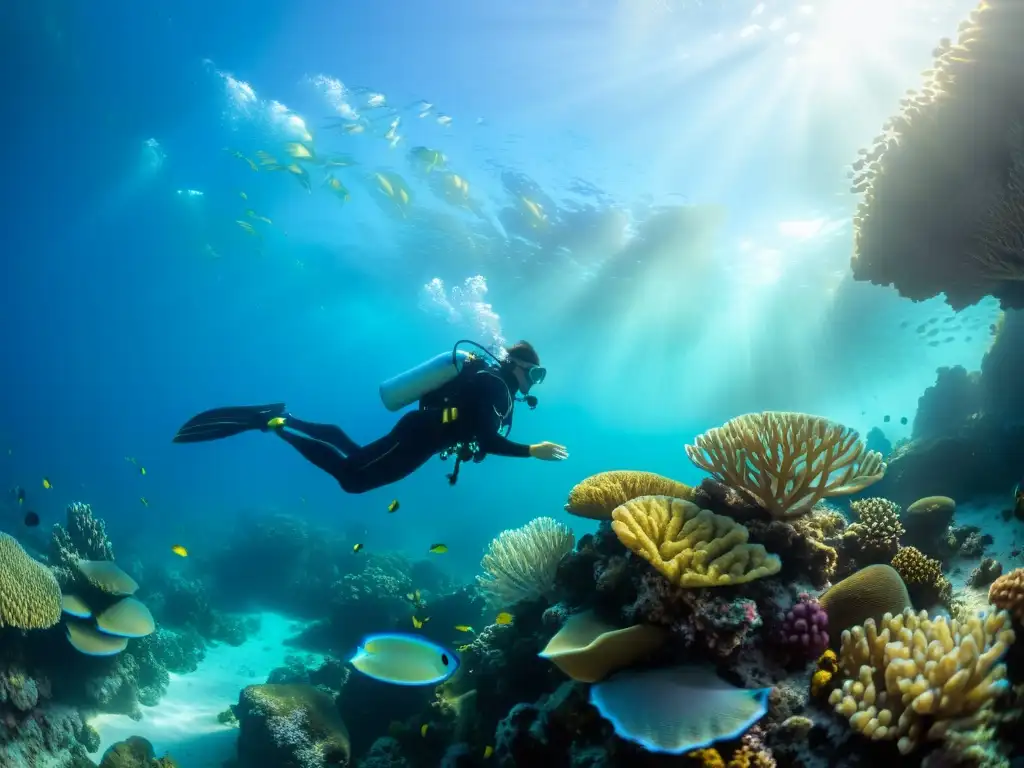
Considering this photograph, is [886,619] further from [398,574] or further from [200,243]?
[200,243]

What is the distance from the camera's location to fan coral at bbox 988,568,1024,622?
10.1ft

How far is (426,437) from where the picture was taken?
23.0 ft

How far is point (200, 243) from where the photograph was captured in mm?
39250

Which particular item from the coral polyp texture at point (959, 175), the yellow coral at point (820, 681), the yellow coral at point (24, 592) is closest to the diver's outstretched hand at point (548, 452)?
the yellow coral at point (820, 681)

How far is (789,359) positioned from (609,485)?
1295 inches

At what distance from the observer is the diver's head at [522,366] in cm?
679

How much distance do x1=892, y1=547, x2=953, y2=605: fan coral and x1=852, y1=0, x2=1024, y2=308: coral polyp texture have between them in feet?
19.8

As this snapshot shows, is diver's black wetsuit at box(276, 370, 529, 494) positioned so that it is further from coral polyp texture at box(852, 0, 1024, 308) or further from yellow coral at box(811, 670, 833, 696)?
coral polyp texture at box(852, 0, 1024, 308)

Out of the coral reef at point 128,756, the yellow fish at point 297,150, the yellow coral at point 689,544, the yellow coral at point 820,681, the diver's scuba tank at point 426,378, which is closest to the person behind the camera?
the yellow coral at point 820,681

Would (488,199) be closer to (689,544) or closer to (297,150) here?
(297,150)

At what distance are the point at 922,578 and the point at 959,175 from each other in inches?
289

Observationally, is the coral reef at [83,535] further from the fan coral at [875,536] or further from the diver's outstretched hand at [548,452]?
the fan coral at [875,536]

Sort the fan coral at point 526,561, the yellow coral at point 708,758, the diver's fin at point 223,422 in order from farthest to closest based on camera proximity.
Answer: the diver's fin at point 223,422, the fan coral at point 526,561, the yellow coral at point 708,758

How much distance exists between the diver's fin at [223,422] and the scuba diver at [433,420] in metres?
0.01
